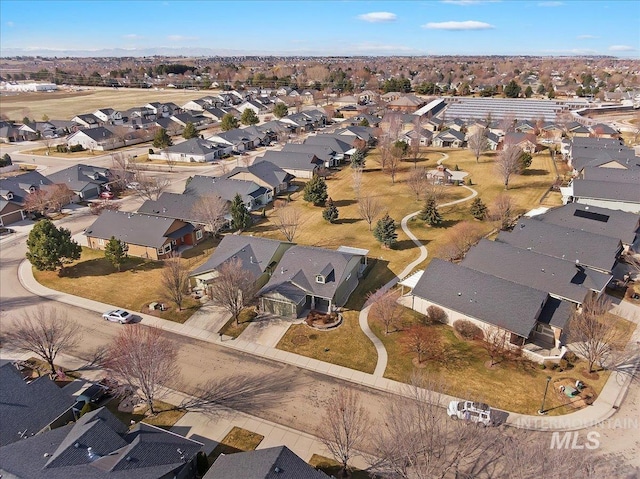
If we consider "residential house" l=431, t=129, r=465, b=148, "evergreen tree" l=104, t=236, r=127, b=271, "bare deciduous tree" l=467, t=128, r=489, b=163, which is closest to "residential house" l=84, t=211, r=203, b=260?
"evergreen tree" l=104, t=236, r=127, b=271

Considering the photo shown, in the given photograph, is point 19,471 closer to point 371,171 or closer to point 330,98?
point 371,171

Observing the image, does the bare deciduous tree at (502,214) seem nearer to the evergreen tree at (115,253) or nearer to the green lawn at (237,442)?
the green lawn at (237,442)

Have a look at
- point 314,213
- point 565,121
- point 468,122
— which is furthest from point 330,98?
point 314,213

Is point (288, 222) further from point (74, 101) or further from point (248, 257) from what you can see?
point (74, 101)

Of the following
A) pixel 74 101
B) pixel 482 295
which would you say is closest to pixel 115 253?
pixel 482 295

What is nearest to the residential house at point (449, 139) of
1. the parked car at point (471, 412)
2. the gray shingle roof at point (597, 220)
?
the gray shingle roof at point (597, 220)
